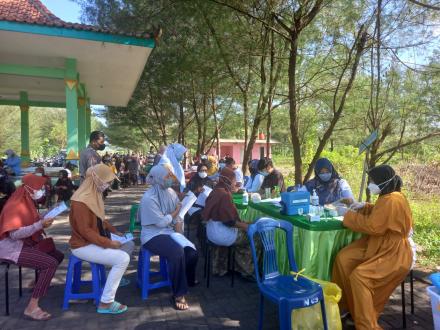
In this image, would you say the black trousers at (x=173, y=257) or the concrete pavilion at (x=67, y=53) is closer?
the black trousers at (x=173, y=257)

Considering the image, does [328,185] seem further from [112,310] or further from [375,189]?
[112,310]

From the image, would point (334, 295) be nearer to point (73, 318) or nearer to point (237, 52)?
point (73, 318)

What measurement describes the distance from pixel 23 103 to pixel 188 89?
598 cm

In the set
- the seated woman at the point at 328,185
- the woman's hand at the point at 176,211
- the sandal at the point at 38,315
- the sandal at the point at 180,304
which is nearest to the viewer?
the sandal at the point at 38,315

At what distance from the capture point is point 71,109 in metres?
8.10

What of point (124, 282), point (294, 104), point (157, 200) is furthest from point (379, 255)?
point (294, 104)

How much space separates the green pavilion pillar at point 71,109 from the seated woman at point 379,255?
6.63 metres

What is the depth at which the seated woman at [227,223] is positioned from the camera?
4.06 metres

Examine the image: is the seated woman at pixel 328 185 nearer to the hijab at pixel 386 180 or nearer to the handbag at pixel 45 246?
the hijab at pixel 386 180

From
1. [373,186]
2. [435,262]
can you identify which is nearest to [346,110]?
[435,262]

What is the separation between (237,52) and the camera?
8094 mm

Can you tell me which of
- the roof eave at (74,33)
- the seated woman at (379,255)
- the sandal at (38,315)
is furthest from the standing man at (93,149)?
the seated woman at (379,255)

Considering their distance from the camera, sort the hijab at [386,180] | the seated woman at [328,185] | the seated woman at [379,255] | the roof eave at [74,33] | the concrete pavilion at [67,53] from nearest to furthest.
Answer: the seated woman at [379,255]
the hijab at [386,180]
the seated woman at [328,185]
the roof eave at [74,33]
the concrete pavilion at [67,53]

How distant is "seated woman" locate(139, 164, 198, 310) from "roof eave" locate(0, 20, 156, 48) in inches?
161
